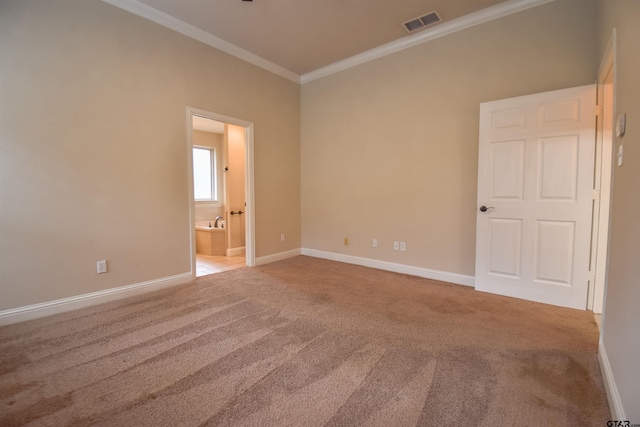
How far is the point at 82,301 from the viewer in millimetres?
2693

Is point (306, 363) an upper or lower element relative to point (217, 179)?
lower

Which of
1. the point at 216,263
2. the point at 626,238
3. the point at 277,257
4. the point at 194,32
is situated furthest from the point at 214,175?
the point at 626,238

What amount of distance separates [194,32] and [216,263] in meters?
3.16

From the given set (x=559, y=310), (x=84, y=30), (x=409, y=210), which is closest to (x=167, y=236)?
(x=84, y=30)

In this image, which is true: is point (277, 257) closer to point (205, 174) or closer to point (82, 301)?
point (82, 301)

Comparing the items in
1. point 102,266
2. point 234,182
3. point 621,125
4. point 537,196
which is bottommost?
point 102,266

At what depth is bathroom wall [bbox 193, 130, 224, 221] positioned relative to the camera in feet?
21.7

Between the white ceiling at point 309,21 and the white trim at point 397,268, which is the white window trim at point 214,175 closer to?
the white trim at point 397,268

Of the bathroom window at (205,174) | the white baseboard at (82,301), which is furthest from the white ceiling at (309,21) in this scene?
the bathroom window at (205,174)

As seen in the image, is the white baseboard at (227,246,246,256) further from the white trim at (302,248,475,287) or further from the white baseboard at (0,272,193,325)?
the white baseboard at (0,272,193,325)

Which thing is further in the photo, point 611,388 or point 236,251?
point 236,251

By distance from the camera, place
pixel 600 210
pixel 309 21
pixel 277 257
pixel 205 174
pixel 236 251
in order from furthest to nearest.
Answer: pixel 205 174
pixel 236 251
pixel 277 257
pixel 309 21
pixel 600 210

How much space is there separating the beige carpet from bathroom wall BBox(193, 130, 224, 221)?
394cm

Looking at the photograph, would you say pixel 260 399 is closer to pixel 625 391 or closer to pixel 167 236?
pixel 625 391
